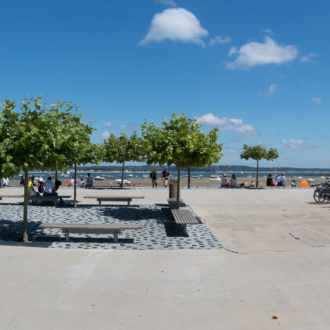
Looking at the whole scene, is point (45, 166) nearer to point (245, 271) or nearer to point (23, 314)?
point (23, 314)

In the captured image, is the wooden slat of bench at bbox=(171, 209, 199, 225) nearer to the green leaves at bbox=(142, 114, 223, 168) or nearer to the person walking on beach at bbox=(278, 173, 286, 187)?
the green leaves at bbox=(142, 114, 223, 168)

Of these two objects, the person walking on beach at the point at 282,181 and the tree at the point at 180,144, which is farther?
the person walking on beach at the point at 282,181

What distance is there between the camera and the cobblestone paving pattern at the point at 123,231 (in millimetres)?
7574

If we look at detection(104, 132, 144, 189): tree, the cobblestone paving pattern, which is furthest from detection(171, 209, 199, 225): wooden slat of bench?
detection(104, 132, 144, 189): tree

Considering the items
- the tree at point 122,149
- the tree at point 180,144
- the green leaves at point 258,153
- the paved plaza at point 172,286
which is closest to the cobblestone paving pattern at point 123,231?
the paved plaza at point 172,286

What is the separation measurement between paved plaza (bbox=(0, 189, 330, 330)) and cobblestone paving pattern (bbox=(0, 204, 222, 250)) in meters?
0.35

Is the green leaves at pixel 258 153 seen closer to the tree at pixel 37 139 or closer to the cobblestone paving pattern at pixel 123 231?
the cobblestone paving pattern at pixel 123 231

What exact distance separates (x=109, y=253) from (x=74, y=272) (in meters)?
1.27

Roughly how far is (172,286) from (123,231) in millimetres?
4425

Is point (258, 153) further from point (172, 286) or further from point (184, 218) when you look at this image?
point (172, 286)

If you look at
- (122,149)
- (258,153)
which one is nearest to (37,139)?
(122,149)

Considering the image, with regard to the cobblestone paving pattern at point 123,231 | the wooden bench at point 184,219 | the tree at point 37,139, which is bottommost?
the cobblestone paving pattern at point 123,231

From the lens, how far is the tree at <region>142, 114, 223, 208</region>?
10.4 metres

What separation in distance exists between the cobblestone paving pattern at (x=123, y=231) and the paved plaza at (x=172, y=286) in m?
0.35
